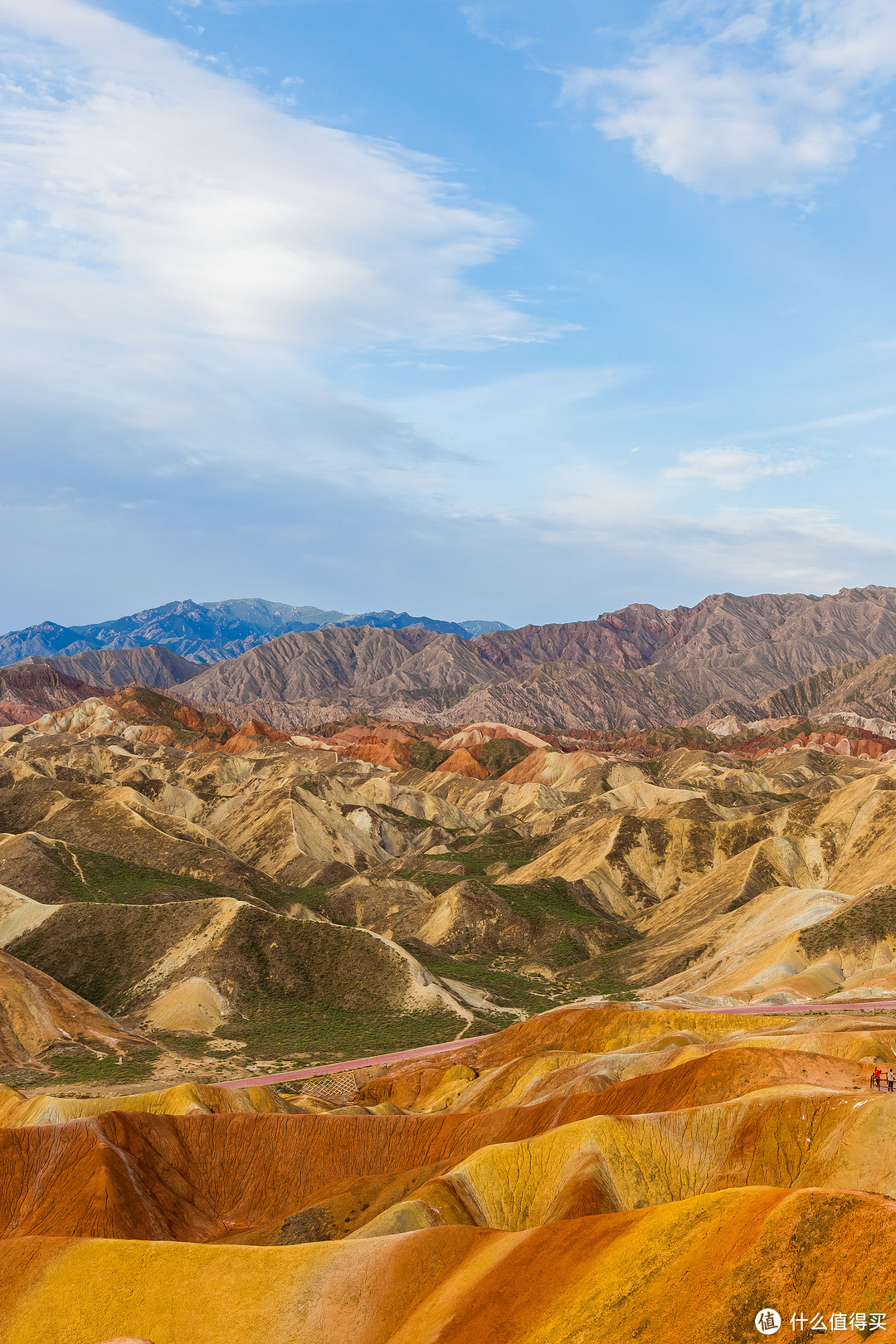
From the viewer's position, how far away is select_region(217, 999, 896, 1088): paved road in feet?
172

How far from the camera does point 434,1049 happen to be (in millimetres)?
65188

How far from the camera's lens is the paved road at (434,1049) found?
172 ft

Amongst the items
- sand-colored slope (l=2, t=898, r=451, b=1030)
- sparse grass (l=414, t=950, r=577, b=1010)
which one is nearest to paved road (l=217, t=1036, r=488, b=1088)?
sand-colored slope (l=2, t=898, r=451, b=1030)

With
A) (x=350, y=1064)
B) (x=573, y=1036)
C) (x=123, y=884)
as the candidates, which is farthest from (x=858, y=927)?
(x=123, y=884)

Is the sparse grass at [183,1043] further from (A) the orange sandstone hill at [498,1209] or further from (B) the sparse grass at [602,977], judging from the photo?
(B) the sparse grass at [602,977]

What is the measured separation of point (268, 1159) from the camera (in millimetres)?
38781

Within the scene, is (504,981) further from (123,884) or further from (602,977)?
(123,884)

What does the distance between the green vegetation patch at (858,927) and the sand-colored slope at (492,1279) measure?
52360mm

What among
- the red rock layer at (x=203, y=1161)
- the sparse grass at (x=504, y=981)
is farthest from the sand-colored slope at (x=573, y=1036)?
the sparse grass at (x=504, y=981)

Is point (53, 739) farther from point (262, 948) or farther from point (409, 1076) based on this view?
point (409, 1076)

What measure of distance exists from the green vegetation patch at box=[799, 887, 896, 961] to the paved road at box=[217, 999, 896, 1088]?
13289 mm

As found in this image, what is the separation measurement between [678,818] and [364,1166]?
298ft

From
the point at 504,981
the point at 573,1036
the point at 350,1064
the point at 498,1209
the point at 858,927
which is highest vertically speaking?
the point at 498,1209

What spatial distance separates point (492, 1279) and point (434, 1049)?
148 feet
